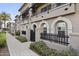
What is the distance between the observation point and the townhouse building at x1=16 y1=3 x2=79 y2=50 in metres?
4.47

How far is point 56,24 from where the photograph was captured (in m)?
5.46

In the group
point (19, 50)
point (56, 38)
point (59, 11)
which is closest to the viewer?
point (56, 38)

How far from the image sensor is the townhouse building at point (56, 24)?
176 inches

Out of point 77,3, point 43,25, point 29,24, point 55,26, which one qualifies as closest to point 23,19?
point 29,24

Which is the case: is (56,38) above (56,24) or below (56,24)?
below

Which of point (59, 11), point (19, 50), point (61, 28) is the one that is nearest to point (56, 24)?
point (61, 28)

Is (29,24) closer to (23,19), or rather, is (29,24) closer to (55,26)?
(23,19)

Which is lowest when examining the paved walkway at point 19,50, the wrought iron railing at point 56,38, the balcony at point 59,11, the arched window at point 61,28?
the paved walkway at point 19,50

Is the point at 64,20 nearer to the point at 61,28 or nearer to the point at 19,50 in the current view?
the point at 61,28

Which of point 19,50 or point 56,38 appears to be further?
point 19,50

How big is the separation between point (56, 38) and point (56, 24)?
63 cm

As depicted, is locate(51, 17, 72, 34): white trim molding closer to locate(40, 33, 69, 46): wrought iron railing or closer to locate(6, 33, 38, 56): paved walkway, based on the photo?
locate(40, 33, 69, 46): wrought iron railing

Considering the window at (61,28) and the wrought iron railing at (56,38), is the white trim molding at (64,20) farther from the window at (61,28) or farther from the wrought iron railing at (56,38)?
the wrought iron railing at (56,38)

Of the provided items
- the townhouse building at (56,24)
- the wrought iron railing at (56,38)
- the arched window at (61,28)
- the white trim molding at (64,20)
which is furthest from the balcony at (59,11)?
the wrought iron railing at (56,38)
